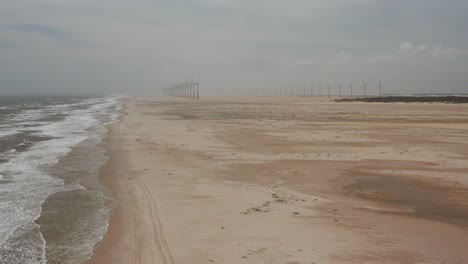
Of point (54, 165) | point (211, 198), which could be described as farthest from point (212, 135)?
point (211, 198)

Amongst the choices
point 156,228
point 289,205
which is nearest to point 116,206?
point 156,228

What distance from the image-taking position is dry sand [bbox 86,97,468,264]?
24.6ft

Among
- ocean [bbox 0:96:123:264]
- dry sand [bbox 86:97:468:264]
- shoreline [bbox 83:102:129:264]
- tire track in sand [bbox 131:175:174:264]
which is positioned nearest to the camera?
tire track in sand [bbox 131:175:174:264]

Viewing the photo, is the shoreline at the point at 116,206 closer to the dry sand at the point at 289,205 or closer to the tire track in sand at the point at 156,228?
the dry sand at the point at 289,205

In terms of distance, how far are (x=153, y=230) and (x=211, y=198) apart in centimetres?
290

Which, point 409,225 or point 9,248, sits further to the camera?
point 409,225

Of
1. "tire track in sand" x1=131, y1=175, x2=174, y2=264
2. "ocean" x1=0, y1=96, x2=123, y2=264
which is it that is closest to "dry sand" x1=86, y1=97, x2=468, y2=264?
"tire track in sand" x1=131, y1=175, x2=174, y2=264

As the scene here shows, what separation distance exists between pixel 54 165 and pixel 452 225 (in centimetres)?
1447

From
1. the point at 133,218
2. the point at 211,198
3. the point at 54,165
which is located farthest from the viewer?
the point at 54,165

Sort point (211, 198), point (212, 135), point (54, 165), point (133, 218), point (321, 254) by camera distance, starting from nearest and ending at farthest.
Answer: point (321, 254)
point (133, 218)
point (211, 198)
point (54, 165)
point (212, 135)

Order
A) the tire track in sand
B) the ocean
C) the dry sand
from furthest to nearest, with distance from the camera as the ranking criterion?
the ocean → the dry sand → the tire track in sand

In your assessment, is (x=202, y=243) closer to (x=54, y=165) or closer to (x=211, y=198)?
(x=211, y=198)

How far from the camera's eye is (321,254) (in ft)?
23.7

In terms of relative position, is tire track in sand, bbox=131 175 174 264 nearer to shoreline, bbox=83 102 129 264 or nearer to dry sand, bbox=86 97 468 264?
dry sand, bbox=86 97 468 264
